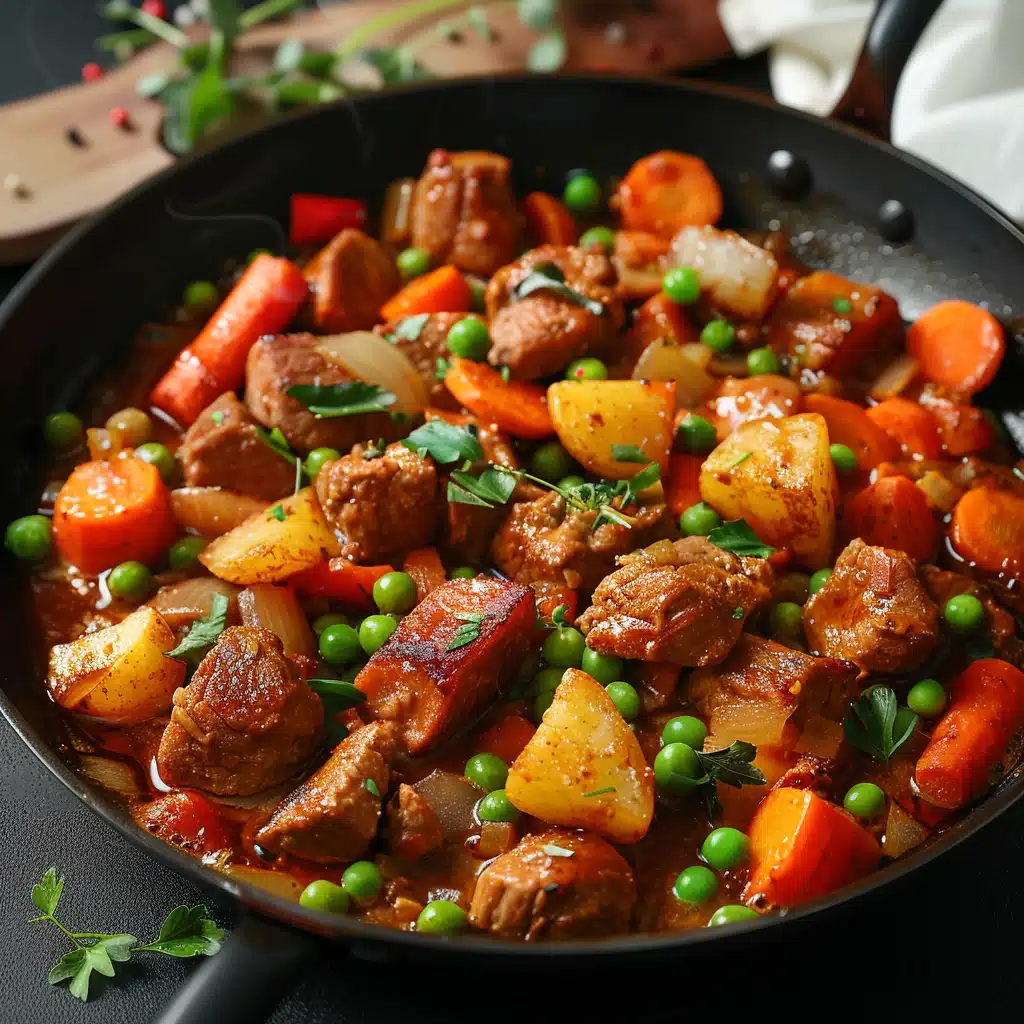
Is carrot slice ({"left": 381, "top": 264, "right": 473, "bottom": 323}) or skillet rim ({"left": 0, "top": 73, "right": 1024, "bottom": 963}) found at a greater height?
carrot slice ({"left": 381, "top": 264, "right": 473, "bottom": 323})

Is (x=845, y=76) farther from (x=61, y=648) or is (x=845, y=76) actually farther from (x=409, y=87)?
(x=61, y=648)

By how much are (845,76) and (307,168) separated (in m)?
2.22

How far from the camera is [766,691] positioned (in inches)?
124

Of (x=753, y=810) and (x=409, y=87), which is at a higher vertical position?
(x=409, y=87)

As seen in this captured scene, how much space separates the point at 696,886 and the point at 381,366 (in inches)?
73.8

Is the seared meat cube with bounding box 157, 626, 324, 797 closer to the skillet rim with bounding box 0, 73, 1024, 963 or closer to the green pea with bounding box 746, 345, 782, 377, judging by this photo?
the skillet rim with bounding box 0, 73, 1024, 963

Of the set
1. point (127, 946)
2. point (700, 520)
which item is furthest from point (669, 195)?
point (127, 946)

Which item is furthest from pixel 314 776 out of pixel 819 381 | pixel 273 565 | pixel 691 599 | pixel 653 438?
pixel 819 381

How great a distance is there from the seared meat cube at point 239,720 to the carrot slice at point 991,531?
76.6 inches

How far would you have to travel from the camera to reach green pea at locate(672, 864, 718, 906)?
292cm

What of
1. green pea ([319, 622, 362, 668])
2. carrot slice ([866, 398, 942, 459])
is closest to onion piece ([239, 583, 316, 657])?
green pea ([319, 622, 362, 668])

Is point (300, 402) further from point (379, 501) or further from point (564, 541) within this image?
point (564, 541)

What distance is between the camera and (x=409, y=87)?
14.6ft

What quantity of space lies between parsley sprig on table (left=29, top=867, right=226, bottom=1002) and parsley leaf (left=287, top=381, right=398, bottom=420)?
4.93 feet
